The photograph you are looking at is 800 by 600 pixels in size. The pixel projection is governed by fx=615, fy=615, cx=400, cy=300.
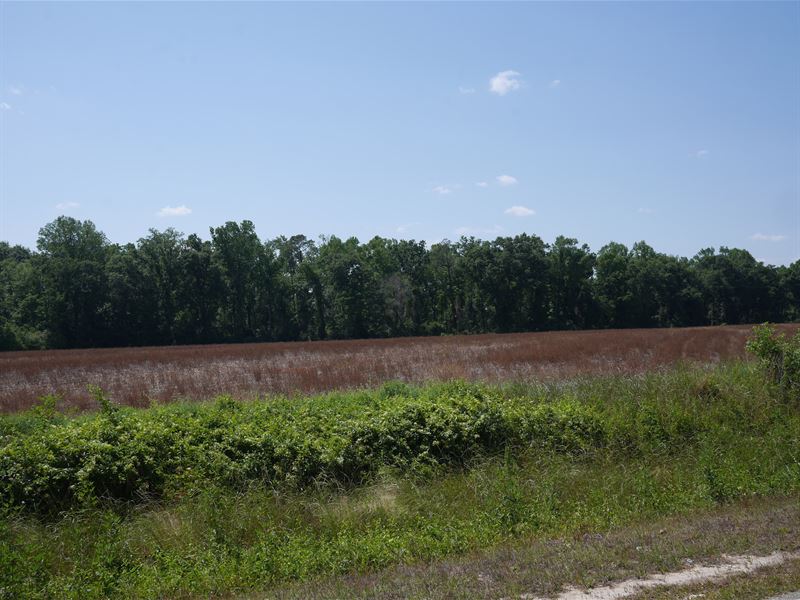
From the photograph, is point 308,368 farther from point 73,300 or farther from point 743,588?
point 73,300

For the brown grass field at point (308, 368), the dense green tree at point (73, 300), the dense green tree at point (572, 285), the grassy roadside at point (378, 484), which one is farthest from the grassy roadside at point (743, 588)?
the dense green tree at point (572, 285)

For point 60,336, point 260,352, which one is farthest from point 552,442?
point 60,336

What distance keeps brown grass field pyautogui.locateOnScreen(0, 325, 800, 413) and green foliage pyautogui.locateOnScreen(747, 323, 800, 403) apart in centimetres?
623

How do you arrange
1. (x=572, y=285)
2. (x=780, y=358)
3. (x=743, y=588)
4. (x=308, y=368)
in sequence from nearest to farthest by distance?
(x=743, y=588) < (x=780, y=358) < (x=308, y=368) < (x=572, y=285)

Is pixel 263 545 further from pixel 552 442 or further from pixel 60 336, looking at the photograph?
pixel 60 336

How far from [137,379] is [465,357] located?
15.5 metres

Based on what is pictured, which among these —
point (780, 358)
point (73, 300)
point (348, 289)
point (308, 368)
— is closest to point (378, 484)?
point (780, 358)

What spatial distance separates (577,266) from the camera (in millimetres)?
98000

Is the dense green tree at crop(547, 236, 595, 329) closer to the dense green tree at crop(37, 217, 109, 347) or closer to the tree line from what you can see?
the tree line

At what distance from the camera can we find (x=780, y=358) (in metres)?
14.5

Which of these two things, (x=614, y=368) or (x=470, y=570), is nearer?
(x=470, y=570)

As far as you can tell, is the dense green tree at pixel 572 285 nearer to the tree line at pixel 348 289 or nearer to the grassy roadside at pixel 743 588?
the tree line at pixel 348 289

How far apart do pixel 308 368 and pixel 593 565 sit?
896 inches

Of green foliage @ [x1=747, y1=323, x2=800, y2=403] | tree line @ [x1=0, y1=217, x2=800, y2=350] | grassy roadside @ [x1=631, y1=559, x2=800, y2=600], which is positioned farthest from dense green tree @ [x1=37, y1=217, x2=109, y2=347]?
grassy roadside @ [x1=631, y1=559, x2=800, y2=600]
